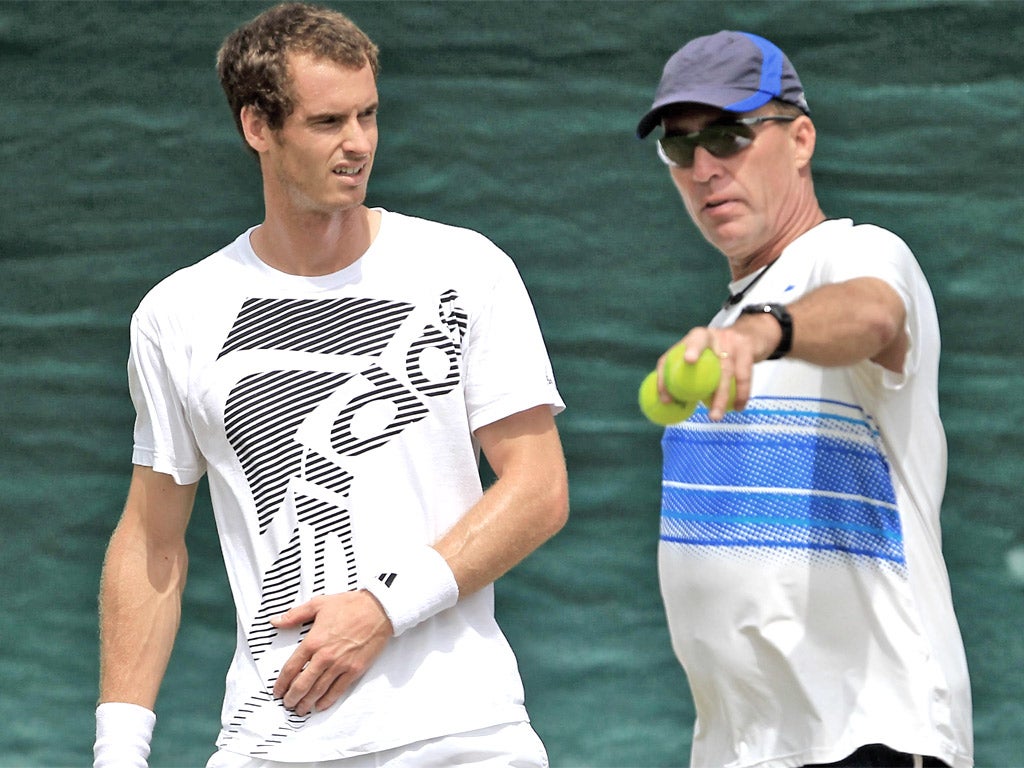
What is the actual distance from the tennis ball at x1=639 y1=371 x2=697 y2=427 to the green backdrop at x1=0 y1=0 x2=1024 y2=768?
231 cm

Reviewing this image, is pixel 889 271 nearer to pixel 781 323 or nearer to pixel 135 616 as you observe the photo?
pixel 781 323

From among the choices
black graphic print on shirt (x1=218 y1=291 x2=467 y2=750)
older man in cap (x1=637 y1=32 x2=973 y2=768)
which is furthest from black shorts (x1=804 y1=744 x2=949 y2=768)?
A: black graphic print on shirt (x1=218 y1=291 x2=467 y2=750)

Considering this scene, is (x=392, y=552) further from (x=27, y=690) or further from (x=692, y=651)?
(x=27, y=690)

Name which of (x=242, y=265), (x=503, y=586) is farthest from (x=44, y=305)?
(x=242, y=265)

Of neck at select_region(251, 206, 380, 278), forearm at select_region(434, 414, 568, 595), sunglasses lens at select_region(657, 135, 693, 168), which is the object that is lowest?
forearm at select_region(434, 414, 568, 595)

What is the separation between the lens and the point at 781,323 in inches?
81.7

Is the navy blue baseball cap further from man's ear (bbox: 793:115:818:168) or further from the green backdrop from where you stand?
the green backdrop

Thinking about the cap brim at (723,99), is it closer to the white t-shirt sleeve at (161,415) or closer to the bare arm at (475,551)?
the bare arm at (475,551)

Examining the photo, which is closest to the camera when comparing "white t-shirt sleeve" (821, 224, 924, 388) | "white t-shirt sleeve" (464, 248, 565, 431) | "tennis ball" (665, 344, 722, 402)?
"tennis ball" (665, 344, 722, 402)

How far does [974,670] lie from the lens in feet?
13.7

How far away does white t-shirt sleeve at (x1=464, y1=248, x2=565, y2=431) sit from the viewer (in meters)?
2.81

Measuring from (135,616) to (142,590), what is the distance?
5cm

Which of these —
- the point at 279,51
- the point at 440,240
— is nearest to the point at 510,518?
the point at 440,240

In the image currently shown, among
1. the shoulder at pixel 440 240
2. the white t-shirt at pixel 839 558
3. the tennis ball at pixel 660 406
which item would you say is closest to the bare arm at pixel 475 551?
the shoulder at pixel 440 240
